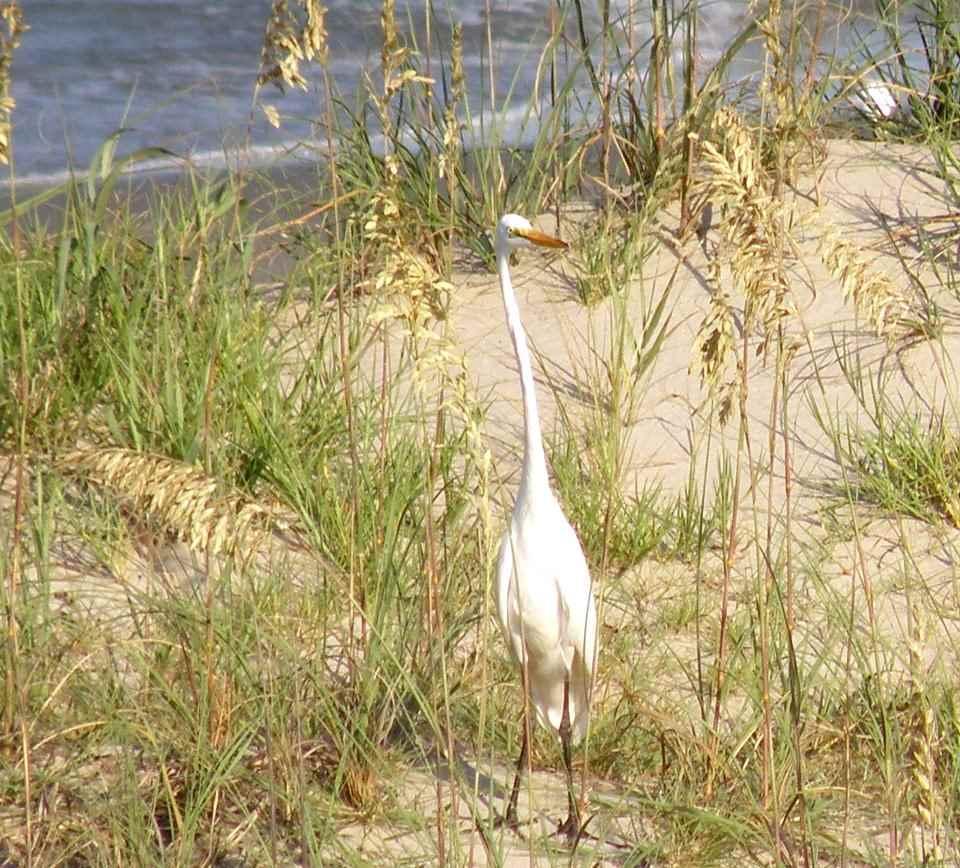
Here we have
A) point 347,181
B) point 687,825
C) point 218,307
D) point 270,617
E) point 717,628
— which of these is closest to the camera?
point 687,825

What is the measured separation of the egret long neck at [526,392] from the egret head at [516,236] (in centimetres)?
2

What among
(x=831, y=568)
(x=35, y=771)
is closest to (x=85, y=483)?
(x=35, y=771)

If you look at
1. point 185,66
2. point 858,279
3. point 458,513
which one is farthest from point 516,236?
point 185,66

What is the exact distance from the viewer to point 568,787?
7.92 feet

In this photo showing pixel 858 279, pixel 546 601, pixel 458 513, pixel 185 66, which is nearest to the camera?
pixel 858 279

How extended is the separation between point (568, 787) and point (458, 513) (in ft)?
2.99

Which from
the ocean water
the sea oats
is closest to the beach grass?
the sea oats

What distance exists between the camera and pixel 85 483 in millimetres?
3367

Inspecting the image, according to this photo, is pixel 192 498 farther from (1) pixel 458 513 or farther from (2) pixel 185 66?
(2) pixel 185 66

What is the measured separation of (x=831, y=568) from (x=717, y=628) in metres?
0.42

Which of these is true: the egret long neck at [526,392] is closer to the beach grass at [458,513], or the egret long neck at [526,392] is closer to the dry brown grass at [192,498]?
the beach grass at [458,513]

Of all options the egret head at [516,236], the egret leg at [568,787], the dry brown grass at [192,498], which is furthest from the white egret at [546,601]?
the dry brown grass at [192,498]

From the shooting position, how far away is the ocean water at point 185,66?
6.87 metres

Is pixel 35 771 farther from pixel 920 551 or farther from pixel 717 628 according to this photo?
pixel 920 551
